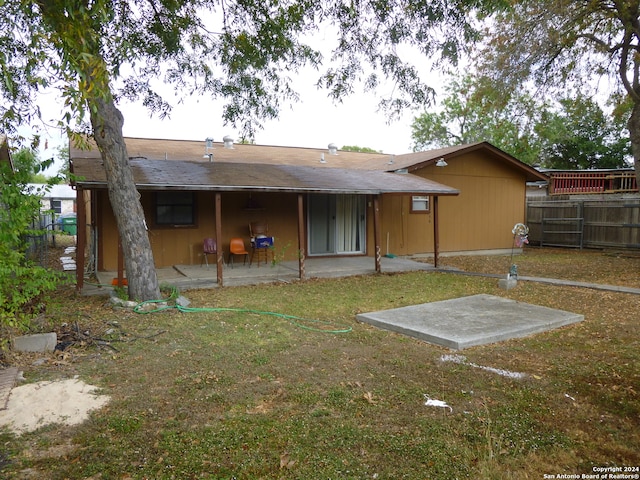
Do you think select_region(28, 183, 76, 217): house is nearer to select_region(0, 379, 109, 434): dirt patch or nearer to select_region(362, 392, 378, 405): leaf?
select_region(0, 379, 109, 434): dirt patch

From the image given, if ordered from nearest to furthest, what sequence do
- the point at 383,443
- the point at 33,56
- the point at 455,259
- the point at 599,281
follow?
the point at 383,443 < the point at 33,56 < the point at 599,281 < the point at 455,259

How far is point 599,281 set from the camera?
367 inches

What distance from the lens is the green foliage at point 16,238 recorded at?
13.8 feet

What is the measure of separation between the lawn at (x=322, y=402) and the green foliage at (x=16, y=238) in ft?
1.93

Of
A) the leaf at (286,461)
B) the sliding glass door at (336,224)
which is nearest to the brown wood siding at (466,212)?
the sliding glass door at (336,224)

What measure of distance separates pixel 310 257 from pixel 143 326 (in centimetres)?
696

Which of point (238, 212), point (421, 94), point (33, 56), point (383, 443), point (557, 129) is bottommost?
point (383, 443)

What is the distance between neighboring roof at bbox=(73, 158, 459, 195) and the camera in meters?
8.19

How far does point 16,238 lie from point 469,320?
535 centimetres

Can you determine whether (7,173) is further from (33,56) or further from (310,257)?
(310,257)

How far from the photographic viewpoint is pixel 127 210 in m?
6.88

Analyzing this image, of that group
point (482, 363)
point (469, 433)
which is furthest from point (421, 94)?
point (469, 433)

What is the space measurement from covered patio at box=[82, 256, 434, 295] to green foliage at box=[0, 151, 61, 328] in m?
3.34

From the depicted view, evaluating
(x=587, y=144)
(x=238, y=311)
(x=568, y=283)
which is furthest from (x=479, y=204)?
(x=587, y=144)
